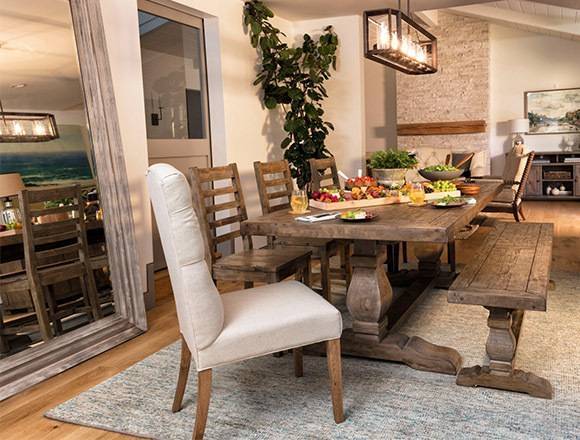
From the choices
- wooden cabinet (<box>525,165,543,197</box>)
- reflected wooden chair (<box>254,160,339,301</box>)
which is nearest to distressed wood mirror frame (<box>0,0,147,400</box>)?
reflected wooden chair (<box>254,160,339,301</box>)

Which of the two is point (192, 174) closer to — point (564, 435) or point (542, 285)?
point (542, 285)

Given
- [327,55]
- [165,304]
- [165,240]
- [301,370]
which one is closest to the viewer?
[165,240]

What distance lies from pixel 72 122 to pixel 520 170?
14.6ft

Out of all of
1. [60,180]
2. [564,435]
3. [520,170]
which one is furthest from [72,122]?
[520,170]

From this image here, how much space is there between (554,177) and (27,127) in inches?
321

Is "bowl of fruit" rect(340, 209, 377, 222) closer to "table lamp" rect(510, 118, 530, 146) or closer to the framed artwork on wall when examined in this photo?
"table lamp" rect(510, 118, 530, 146)

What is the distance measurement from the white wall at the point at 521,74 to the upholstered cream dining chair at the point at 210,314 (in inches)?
329

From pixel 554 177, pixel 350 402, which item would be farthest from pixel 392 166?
pixel 554 177

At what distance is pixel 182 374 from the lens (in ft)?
7.66

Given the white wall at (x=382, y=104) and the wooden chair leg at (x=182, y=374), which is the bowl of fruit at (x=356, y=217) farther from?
the white wall at (x=382, y=104)

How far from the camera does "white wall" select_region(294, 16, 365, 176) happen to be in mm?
6176

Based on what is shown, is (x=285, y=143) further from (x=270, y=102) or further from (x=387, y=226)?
(x=387, y=226)

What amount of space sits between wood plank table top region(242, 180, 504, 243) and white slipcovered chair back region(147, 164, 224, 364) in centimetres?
67

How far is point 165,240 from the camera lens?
2012mm
